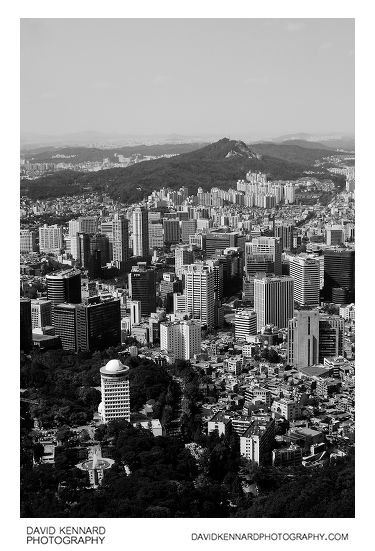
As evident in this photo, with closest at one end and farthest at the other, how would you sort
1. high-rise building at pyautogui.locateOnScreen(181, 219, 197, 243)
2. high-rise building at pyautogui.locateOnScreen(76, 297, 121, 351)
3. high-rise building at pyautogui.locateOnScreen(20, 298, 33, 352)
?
high-rise building at pyautogui.locateOnScreen(20, 298, 33, 352) → high-rise building at pyautogui.locateOnScreen(76, 297, 121, 351) → high-rise building at pyautogui.locateOnScreen(181, 219, 197, 243)

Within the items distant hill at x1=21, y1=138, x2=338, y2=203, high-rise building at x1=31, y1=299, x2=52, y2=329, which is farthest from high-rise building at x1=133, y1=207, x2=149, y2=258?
high-rise building at x1=31, y1=299, x2=52, y2=329

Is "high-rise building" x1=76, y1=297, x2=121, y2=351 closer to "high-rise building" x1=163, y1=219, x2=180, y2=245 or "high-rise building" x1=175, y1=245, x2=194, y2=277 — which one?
"high-rise building" x1=175, y1=245, x2=194, y2=277

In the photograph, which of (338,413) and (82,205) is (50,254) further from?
(338,413)

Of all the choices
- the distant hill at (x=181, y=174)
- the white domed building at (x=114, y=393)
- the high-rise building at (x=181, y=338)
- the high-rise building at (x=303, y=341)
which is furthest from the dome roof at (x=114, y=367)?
the distant hill at (x=181, y=174)

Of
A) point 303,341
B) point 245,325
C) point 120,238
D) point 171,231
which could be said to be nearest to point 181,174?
point 171,231

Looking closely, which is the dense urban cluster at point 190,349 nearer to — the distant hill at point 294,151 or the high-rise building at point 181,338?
the high-rise building at point 181,338

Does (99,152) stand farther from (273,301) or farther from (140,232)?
(140,232)
